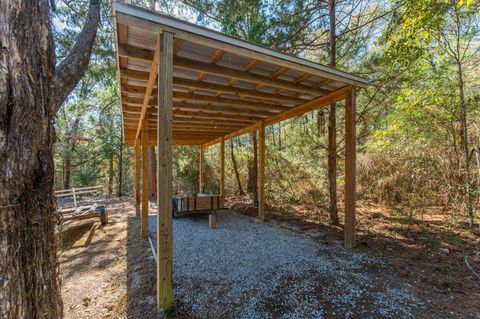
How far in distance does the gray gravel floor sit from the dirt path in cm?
41

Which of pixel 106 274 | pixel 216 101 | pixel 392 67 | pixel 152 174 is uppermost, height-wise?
pixel 392 67

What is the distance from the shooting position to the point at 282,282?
8.56 ft

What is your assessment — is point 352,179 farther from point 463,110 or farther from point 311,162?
point 311,162

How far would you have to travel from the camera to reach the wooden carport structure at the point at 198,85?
84.8 inches

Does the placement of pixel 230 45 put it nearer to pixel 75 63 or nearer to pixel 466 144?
pixel 75 63

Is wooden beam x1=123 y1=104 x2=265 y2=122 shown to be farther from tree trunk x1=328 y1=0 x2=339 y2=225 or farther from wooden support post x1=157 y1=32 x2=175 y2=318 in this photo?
wooden support post x1=157 y1=32 x2=175 y2=318

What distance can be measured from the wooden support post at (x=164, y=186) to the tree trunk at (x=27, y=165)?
0.80 m

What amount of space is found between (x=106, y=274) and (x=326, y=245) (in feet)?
11.6

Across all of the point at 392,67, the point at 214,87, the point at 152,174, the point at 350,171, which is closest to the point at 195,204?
the point at 214,87

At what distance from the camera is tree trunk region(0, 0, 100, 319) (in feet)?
3.94

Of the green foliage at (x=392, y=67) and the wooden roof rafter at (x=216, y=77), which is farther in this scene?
the green foliage at (x=392, y=67)

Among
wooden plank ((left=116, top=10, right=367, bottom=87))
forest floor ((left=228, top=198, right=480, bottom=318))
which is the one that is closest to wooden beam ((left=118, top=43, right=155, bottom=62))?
wooden plank ((left=116, top=10, right=367, bottom=87))

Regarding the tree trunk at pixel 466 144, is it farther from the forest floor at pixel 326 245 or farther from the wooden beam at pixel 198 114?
the wooden beam at pixel 198 114

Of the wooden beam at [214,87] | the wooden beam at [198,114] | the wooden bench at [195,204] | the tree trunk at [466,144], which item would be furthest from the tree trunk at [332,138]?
the wooden bench at [195,204]
